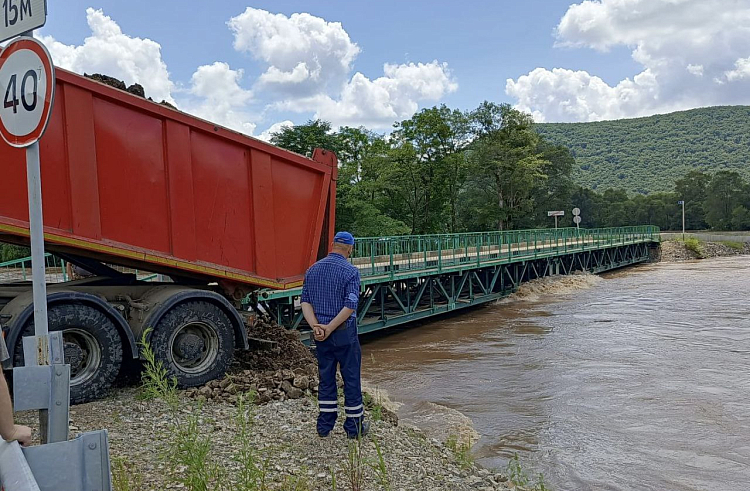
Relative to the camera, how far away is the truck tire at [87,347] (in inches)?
212

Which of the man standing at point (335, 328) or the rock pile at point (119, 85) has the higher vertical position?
the rock pile at point (119, 85)

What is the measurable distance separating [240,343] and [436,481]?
116 inches

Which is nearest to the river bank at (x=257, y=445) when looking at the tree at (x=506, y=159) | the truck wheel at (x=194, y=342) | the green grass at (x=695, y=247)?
the truck wheel at (x=194, y=342)

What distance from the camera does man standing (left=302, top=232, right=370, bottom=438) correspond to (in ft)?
15.8

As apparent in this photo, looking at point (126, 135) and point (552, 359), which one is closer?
point (126, 135)

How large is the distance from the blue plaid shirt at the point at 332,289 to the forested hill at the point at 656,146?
112m

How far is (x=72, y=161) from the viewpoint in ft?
18.0

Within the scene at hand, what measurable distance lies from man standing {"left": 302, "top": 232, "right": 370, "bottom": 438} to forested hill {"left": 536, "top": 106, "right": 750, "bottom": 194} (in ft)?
366

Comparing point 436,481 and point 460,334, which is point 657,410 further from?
point 460,334

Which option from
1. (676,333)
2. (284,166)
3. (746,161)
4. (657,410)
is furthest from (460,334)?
(746,161)

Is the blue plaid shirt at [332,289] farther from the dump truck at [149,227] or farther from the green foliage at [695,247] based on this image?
the green foliage at [695,247]

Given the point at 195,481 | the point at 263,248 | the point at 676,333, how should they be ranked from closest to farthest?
the point at 195,481
the point at 263,248
the point at 676,333

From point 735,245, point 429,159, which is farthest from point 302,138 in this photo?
point 735,245

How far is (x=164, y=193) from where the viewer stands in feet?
20.2
